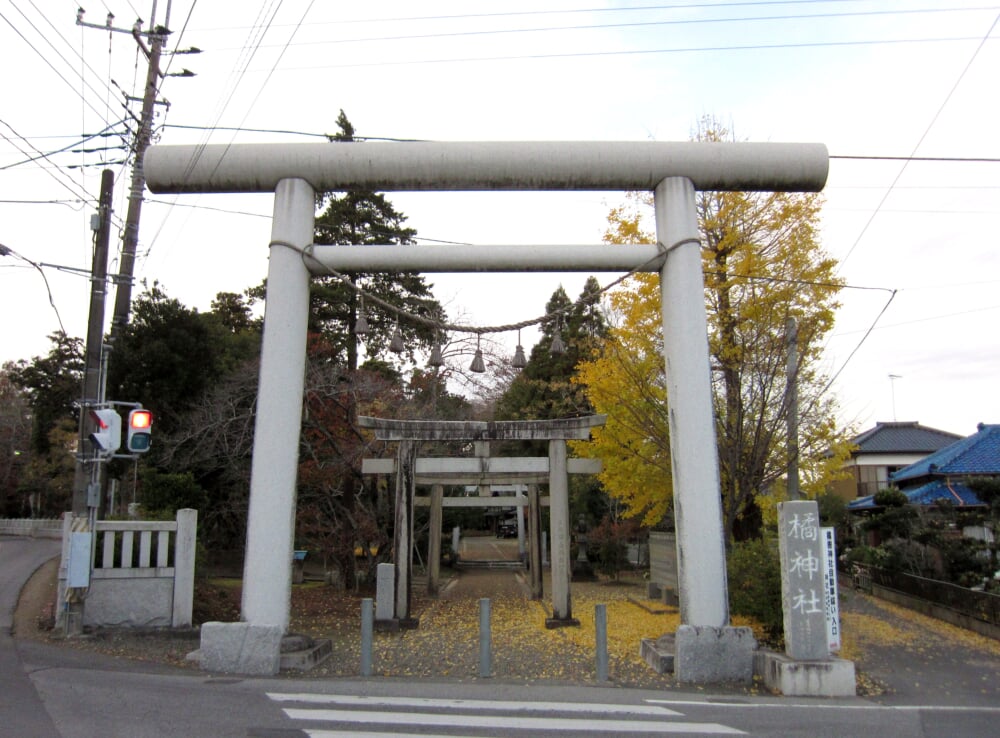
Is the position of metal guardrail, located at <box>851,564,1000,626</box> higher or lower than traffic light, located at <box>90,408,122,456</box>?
lower

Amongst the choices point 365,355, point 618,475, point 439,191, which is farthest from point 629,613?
point 365,355

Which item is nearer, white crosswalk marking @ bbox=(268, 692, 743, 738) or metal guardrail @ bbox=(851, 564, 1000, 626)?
white crosswalk marking @ bbox=(268, 692, 743, 738)

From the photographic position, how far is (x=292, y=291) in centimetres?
951

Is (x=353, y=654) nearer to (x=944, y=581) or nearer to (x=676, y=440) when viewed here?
(x=676, y=440)

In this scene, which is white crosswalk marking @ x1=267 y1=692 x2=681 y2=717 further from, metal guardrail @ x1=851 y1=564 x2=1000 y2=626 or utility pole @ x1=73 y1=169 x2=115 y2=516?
metal guardrail @ x1=851 y1=564 x2=1000 y2=626

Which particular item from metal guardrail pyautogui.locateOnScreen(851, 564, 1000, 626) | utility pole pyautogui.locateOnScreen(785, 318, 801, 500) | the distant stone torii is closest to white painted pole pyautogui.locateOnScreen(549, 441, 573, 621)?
the distant stone torii

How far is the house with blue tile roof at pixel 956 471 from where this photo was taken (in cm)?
2209

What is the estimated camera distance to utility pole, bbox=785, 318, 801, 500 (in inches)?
467

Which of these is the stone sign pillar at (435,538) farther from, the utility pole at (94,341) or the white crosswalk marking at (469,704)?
the white crosswalk marking at (469,704)

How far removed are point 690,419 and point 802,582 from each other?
90.6 inches

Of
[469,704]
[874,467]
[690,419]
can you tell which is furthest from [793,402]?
Answer: [874,467]

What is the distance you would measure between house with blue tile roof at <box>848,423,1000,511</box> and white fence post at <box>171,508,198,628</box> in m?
19.8

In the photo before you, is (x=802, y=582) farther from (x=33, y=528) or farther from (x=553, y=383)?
(x=33, y=528)

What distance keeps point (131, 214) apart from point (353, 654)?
1023 cm
